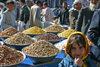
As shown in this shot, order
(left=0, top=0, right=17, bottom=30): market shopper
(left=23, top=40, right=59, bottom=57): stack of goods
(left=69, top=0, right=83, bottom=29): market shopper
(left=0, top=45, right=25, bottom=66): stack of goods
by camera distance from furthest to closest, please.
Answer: (left=69, top=0, right=83, bottom=29): market shopper
(left=0, top=0, right=17, bottom=30): market shopper
(left=23, top=40, right=59, bottom=57): stack of goods
(left=0, top=45, right=25, bottom=66): stack of goods

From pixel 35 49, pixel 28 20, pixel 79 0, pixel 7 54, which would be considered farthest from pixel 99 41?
pixel 28 20

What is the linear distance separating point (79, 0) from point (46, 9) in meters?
2.80

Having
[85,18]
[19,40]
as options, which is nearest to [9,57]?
[19,40]

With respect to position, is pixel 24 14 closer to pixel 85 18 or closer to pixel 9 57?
pixel 85 18

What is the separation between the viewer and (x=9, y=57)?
1.77m

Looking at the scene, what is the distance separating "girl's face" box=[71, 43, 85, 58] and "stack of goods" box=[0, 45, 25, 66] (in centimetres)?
71

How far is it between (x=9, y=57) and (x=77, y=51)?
0.85 meters

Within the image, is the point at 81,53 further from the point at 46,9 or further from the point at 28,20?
the point at 46,9

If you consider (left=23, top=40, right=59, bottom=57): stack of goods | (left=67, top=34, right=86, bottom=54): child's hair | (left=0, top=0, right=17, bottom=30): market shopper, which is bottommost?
(left=23, top=40, right=59, bottom=57): stack of goods

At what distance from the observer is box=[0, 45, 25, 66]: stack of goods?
1689mm

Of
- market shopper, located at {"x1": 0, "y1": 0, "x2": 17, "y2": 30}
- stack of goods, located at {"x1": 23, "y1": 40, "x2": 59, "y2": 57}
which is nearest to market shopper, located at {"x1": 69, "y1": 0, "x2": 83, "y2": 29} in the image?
market shopper, located at {"x1": 0, "y1": 0, "x2": 17, "y2": 30}

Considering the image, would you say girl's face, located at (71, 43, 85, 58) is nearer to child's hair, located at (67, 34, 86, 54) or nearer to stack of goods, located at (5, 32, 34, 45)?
child's hair, located at (67, 34, 86, 54)

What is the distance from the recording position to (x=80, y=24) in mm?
2867

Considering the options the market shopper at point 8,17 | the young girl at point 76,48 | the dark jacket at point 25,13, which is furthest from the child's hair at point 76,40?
the dark jacket at point 25,13
